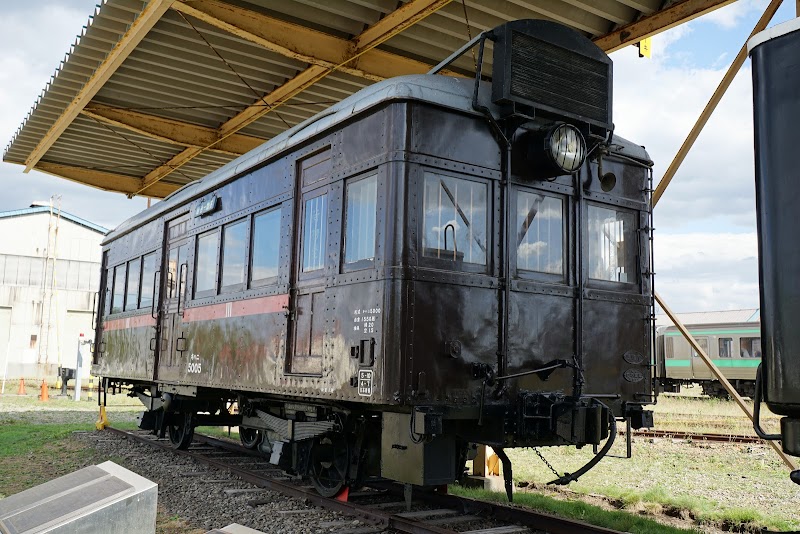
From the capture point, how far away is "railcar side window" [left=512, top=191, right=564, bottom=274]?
248 inches

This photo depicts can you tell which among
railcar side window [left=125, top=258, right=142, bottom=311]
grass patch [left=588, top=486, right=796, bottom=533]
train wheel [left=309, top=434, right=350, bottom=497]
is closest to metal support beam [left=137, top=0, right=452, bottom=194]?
railcar side window [left=125, top=258, right=142, bottom=311]

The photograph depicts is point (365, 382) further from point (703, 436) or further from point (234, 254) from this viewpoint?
point (703, 436)

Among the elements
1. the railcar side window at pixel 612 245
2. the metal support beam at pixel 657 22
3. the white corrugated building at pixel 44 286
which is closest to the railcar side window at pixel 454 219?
the railcar side window at pixel 612 245

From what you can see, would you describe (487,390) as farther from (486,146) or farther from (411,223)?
(486,146)

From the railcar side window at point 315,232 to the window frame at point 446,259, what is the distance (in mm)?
1173

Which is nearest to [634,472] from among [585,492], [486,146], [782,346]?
[585,492]

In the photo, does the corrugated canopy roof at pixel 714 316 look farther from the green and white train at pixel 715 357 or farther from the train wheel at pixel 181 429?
the train wheel at pixel 181 429

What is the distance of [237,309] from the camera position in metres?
8.00

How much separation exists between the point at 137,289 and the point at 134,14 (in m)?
4.40

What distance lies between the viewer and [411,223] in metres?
5.67

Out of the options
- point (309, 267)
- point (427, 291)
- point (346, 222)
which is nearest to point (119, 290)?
point (309, 267)

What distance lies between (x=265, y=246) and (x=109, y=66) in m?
4.92

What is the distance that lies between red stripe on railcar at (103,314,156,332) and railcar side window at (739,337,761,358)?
20884 mm

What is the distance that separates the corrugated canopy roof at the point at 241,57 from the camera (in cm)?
951
